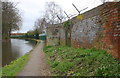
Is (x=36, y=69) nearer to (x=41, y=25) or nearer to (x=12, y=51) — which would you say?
(x=12, y=51)

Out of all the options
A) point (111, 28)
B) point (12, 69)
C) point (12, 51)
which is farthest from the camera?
point (12, 51)

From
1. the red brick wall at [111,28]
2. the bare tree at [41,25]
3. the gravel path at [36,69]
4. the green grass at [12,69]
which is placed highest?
the bare tree at [41,25]

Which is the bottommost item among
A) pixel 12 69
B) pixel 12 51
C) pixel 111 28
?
pixel 12 51

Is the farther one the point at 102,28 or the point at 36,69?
the point at 36,69

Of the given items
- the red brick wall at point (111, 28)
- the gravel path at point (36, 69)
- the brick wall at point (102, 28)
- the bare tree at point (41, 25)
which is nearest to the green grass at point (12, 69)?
the gravel path at point (36, 69)

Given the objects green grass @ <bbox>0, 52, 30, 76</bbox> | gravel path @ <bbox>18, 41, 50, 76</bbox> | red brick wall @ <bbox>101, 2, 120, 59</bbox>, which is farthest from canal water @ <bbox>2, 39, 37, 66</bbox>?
red brick wall @ <bbox>101, 2, 120, 59</bbox>

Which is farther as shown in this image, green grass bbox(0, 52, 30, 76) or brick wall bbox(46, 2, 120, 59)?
green grass bbox(0, 52, 30, 76)

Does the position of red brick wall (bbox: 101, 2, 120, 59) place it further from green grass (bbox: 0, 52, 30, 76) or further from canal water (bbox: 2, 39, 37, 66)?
canal water (bbox: 2, 39, 37, 66)

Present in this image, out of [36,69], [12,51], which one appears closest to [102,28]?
[36,69]

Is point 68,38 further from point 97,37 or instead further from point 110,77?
point 110,77

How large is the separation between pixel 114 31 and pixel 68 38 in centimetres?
822

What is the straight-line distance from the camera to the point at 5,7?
3281 centimetres

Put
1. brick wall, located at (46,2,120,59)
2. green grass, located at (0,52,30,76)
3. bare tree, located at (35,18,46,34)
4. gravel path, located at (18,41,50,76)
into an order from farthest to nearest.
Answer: bare tree, located at (35,18,46,34) < green grass, located at (0,52,30,76) < gravel path, located at (18,41,50,76) < brick wall, located at (46,2,120,59)

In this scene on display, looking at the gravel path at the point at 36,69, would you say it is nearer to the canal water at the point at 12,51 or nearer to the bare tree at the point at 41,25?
the canal water at the point at 12,51
